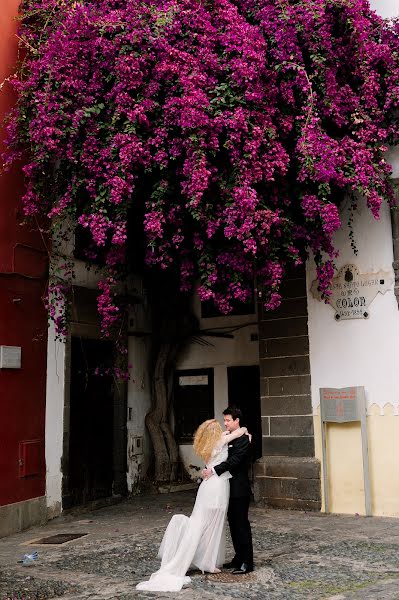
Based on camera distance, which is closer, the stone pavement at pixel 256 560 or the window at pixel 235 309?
the stone pavement at pixel 256 560

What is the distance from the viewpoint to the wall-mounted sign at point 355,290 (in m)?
9.23

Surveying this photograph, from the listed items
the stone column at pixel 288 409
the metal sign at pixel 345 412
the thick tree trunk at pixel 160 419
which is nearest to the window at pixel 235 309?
the thick tree trunk at pixel 160 419

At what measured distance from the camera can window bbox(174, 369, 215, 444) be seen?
1237cm

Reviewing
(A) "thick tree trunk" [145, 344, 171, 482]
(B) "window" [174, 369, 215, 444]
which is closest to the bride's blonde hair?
(A) "thick tree trunk" [145, 344, 171, 482]

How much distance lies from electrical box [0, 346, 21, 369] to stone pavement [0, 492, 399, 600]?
2.14m

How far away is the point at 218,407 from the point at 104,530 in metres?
3.98

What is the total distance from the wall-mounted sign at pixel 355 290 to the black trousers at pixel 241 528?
13.3 feet

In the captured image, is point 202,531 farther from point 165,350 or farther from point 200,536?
point 165,350

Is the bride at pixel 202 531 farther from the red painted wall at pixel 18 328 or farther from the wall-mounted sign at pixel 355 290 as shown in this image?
the wall-mounted sign at pixel 355 290

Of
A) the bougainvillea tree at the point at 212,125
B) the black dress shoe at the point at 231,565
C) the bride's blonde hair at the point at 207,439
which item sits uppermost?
the bougainvillea tree at the point at 212,125

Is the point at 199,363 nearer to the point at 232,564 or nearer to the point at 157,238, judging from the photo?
the point at 157,238

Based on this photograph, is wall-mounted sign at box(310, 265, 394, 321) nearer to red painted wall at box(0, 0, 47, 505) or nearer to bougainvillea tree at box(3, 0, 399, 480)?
bougainvillea tree at box(3, 0, 399, 480)

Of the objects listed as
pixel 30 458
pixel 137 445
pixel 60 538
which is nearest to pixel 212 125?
pixel 30 458

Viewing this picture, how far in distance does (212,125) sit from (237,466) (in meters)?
3.85
